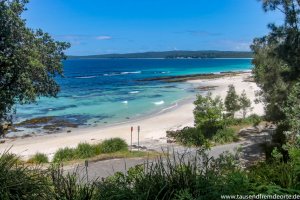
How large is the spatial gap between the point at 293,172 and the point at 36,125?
3838cm

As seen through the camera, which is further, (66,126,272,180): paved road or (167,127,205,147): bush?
(167,127,205,147): bush

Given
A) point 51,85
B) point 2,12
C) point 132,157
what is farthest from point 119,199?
point 132,157

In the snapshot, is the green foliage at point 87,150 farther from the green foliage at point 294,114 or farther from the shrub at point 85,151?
the green foliage at point 294,114

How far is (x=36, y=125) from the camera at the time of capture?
40.4 meters

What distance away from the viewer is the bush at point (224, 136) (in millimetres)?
24428

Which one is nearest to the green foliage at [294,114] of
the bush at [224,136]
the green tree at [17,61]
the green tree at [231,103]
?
the green tree at [17,61]

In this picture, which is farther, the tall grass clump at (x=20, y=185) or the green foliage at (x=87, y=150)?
the green foliage at (x=87, y=150)

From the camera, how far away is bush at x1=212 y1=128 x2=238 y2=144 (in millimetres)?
24428

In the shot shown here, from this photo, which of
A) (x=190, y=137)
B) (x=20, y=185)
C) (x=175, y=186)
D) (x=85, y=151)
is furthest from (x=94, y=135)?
(x=175, y=186)

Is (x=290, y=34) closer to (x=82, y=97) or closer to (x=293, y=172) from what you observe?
(x=293, y=172)

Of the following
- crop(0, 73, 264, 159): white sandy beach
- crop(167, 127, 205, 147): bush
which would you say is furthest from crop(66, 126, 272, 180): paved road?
crop(0, 73, 264, 159): white sandy beach

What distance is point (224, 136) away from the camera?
24.8m

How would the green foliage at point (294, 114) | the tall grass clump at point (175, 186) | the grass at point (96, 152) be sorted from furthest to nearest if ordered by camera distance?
the grass at point (96, 152) < the green foliage at point (294, 114) < the tall grass clump at point (175, 186)

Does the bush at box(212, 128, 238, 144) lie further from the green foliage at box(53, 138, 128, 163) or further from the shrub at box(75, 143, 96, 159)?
the shrub at box(75, 143, 96, 159)
